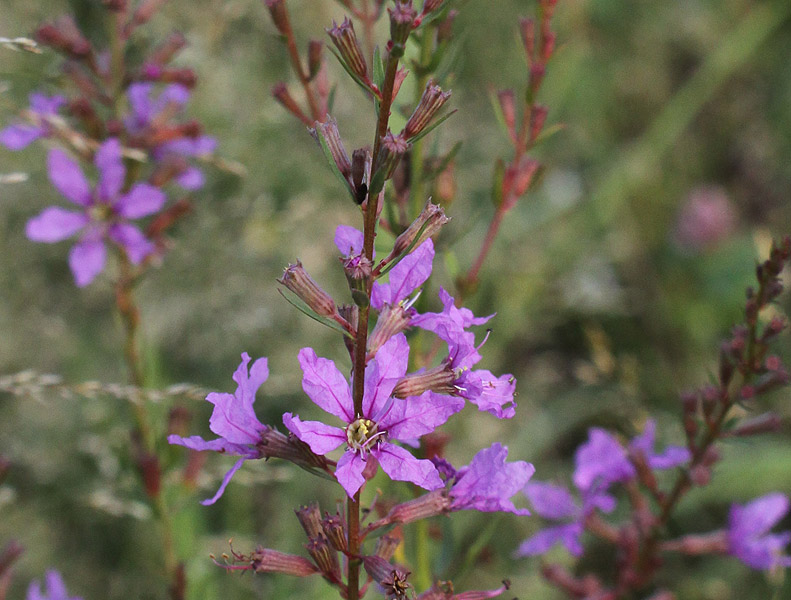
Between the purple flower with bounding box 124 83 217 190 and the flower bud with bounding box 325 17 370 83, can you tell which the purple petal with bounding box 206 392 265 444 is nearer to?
the flower bud with bounding box 325 17 370 83

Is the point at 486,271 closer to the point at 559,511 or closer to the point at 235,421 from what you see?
the point at 559,511

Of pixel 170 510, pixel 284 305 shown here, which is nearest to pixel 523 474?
pixel 170 510

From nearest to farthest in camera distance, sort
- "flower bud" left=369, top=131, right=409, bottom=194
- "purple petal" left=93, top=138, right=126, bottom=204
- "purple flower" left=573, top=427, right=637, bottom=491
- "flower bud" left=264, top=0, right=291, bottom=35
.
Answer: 1. "flower bud" left=369, top=131, right=409, bottom=194
2. "flower bud" left=264, top=0, right=291, bottom=35
3. "purple flower" left=573, top=427, right=637, bottom=491
4. "purple petal" left=93, top=138, right=126, bottom=204

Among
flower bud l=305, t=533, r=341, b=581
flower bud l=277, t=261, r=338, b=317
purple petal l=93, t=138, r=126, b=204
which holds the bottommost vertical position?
flower bud l=305, t=533, r=341, b=581

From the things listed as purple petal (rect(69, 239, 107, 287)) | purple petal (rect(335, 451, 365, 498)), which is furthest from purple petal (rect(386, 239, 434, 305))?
purple petal (rect(69, 239, 107, 287))

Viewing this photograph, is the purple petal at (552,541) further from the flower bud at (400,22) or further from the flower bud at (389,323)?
the flower bud at (400,22)

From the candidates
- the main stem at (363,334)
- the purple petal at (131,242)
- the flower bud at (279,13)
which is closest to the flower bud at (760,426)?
the main stem at (363,334)

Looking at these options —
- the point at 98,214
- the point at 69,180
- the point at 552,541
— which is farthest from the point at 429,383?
the point at 69,180
